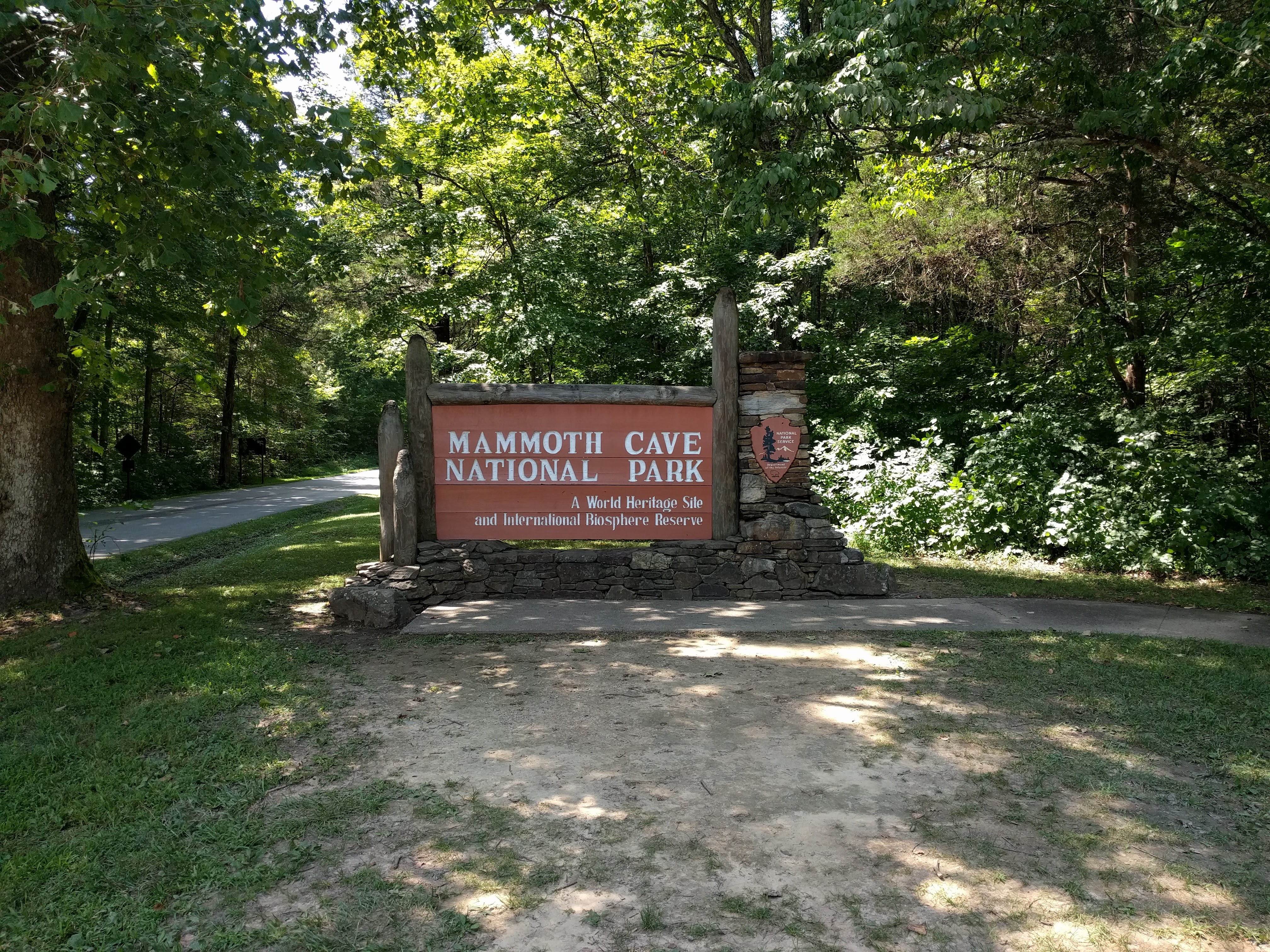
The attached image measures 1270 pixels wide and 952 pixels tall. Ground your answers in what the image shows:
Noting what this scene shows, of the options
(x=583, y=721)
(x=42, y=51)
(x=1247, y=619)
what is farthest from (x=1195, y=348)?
(x=42, y=51)

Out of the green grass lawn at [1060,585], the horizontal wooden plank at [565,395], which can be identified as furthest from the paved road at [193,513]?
the green grass lawn at [1060,585]

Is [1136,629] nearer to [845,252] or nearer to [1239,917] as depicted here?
[1239,917]

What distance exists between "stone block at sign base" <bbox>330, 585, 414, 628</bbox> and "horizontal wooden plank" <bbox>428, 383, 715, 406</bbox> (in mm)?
1867

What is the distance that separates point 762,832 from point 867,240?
36.8 ft

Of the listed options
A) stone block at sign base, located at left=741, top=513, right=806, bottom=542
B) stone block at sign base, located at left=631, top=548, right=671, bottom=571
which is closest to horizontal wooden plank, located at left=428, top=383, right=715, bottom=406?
stone block at sign base, located at left=741, top=513, right=806, bottom=542

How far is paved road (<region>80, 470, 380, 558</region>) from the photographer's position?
510 inches

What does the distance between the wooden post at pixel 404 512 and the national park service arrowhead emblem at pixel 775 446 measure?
10.6 feet

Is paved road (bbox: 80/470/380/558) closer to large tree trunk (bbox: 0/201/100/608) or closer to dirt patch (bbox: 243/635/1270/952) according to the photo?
large tree trunk (bbox: 0/201/100/608)

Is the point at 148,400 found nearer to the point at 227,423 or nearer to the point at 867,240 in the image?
the point at 227,423

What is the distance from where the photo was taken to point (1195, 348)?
9.95 metres

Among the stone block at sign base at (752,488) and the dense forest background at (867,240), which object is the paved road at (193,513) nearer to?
the dense forest background at (867,240)

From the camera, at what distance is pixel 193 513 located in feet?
58.4

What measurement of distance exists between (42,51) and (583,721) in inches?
218

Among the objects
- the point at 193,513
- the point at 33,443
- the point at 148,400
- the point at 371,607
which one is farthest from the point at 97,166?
the point at 148,400
